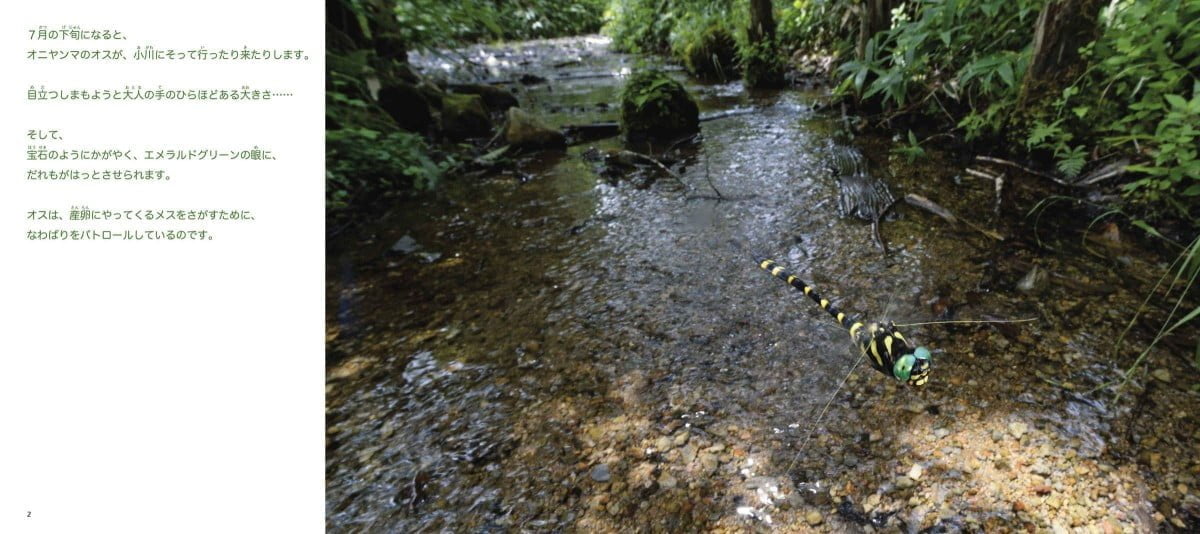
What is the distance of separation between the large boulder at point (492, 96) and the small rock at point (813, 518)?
24.8 feet

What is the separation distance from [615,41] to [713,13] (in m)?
6.18

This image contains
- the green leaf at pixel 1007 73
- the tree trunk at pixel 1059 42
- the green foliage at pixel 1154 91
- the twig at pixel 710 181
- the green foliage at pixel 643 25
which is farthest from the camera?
the green foliage at pixel 643 25

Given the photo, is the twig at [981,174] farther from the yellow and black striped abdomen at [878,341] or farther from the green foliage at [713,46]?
the green foliage at [713,46]

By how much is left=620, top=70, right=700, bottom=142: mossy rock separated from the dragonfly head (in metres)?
4.55

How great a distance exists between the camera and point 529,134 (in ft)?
19.4

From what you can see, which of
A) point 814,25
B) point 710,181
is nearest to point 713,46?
point 814,25

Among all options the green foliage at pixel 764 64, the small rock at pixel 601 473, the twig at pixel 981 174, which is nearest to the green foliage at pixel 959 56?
the twig at pixel 981 174

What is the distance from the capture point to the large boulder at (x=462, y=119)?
6.50 metres

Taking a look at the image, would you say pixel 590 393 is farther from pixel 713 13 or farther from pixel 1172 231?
pixel 713 13

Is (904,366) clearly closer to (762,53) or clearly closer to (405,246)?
(405,246)

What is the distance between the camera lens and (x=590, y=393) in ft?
7.03

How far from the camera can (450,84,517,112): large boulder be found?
321 inches

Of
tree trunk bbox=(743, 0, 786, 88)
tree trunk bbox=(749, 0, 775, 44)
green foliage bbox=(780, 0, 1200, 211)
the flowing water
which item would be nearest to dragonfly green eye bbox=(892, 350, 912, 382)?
the flowing water

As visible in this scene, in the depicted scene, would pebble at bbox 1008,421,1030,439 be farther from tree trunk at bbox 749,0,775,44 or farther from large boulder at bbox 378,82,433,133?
tree trunk at bbox 749,0,775,44
